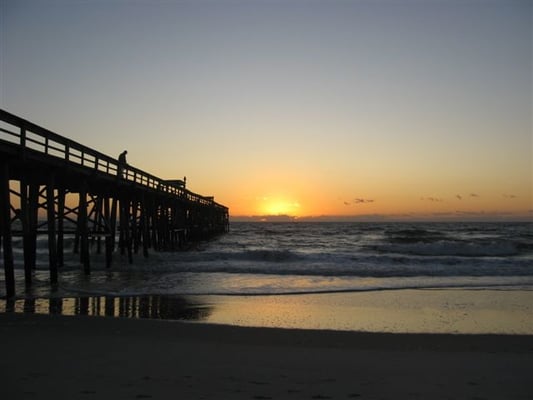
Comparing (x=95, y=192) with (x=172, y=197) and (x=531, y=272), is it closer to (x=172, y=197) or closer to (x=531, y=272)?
(x=172, y=197)

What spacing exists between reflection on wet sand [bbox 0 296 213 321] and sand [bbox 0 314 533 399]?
3.40ft

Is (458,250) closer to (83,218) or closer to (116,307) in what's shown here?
(83,218)

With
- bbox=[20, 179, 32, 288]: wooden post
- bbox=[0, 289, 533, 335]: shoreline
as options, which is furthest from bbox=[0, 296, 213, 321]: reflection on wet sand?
bbox=[20, 179, 32, 288]: wooden post

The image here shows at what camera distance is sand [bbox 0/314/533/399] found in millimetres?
4418

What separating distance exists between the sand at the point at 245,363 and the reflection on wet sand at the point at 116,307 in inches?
40.8

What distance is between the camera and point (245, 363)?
5.48 meters

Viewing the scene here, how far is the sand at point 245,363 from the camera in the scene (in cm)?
442

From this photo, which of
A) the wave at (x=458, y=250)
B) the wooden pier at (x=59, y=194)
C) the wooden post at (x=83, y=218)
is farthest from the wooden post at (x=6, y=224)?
the wave at (x=458, y=250)

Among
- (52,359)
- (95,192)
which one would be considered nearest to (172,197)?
(95,192)

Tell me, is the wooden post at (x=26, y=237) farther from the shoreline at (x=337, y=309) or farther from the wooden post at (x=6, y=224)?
the shoreline at (x=337, y=309)

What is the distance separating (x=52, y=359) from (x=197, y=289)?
23.7 feet

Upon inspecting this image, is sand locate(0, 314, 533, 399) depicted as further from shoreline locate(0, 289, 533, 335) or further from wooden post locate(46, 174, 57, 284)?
wooden post locate(46, 174, 57, 284)

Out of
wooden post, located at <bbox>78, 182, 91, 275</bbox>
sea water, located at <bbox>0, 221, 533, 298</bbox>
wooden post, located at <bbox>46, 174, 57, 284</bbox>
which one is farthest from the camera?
wooden post, located at <bbox>78, 182, 91, 275</bbox>

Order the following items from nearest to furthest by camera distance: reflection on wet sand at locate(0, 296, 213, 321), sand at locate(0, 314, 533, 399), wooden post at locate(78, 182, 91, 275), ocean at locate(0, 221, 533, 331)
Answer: sand at locate(0, 314, 533, 399) < reflection on wet sand at locate(0, 296, 213, 321) < ocean at locate(0, 221, 533, 331) < wooden post at locate(78, 182, 91, 275)
